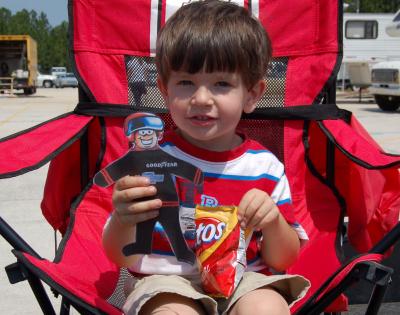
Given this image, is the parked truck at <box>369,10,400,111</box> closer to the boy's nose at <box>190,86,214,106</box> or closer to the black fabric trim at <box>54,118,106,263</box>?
the black fabric trim at <box>54,118,106,263</box>

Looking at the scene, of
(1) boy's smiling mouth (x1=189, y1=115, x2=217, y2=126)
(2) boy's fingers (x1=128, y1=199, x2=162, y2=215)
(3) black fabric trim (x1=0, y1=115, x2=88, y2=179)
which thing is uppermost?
(1) boy's smiling mouth (x1=189, y1=115, x2=217, y2=126)

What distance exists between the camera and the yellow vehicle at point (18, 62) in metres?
22.2

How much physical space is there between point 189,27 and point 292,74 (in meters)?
0.91

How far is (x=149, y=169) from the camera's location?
57.3 inches

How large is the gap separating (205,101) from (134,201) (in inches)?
12.4

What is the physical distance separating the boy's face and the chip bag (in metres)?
0.22

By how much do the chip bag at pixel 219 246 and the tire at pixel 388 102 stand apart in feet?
38.5

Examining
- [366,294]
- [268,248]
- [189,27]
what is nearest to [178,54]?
[189,27]

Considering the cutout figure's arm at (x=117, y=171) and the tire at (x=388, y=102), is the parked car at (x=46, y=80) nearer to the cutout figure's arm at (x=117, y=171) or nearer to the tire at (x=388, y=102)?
the tire at (x=388, y=102)

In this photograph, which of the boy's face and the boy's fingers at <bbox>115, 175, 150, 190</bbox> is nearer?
the boy's fingers at <bbox>115, 175, 150, 190</bbox>

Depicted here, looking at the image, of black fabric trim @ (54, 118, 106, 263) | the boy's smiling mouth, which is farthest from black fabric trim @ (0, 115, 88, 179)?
the boy's smiling mouth

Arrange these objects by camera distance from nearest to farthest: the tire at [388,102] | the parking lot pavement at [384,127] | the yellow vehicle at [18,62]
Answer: the parking lot pavement at [384,127], the tire at [388,102], the yellow vehicle at [18,62]

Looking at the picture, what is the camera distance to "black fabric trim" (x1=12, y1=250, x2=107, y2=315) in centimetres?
152

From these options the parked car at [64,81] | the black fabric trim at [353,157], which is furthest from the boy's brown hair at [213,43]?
the parked car at [64,81]
